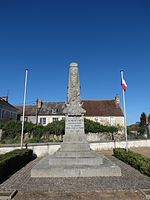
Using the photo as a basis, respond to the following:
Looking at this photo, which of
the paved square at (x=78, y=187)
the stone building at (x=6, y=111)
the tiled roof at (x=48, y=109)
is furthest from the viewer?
the tiled roof at (x=48, y=109)

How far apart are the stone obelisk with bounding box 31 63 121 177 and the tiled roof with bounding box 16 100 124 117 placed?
26.2m

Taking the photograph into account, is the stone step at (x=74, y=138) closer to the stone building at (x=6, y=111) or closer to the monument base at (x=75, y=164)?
the monument base at (x=75, y=164)

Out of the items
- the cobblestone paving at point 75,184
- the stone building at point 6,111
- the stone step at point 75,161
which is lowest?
the cobblestone paving at point 75,184

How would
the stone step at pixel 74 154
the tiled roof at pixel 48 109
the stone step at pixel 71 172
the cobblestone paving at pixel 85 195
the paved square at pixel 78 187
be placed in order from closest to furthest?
the cobblestone paving at pixel 85 195 → the paved square at pixel 78 187 → the stone step at pixel 71 172 → the stone step at pixel 74 154 → the tiled roof at pixel 48 109

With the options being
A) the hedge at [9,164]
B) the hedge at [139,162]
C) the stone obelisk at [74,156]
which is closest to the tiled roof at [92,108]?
the hedge at [139,162]

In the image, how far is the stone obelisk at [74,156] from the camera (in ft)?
27.6

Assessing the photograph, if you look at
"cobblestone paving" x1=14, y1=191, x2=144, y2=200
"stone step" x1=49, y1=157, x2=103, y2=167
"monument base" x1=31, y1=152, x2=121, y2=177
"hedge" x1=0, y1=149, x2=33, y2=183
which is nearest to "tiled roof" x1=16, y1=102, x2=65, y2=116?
"hedge" x1=0, y1=149, x2=33, y2=183

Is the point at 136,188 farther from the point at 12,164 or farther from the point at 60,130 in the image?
the point at 60,130

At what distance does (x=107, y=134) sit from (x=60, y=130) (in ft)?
26.9

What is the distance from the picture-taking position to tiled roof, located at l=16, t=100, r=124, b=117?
37562mm

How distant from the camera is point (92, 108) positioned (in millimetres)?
38938

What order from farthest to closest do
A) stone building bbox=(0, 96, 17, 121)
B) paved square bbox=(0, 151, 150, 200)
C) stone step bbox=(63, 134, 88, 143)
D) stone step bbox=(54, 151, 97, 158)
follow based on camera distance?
stone building bbox=(0, 96, 17, 121) < stone step bbox=(63, 134, 88, 143) < stone step bbox=(54, 151, 97, 158) < paved square bbox=(0, 151, 150, 200)

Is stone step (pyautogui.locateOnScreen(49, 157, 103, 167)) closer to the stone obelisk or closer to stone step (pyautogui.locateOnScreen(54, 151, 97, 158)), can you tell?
the stone obelisk

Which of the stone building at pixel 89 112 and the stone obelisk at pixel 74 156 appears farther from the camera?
the stone building at pixel 89 112
